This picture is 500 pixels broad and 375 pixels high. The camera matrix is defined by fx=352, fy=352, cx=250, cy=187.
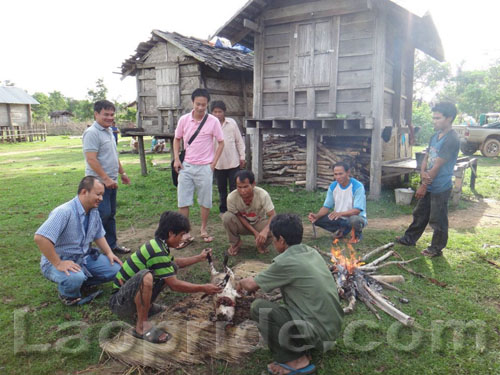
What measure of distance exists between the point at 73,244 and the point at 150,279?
1.21 m

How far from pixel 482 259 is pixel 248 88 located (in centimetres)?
1016

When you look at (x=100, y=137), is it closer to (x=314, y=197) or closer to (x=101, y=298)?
(x=101, y=298)

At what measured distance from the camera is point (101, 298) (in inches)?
155

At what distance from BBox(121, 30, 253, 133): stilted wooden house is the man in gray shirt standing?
688 cm

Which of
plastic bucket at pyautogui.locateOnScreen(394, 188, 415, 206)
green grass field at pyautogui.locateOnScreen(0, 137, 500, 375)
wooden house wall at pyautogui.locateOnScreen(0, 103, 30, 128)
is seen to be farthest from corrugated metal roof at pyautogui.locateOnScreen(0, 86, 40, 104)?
plastic bucket at pyautogui.locateOnScreen(394, 188, 415, 206)

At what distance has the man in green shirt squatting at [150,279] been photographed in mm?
3121

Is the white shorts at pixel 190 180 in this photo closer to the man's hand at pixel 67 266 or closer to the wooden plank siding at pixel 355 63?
the man's hand at pixel 67 266

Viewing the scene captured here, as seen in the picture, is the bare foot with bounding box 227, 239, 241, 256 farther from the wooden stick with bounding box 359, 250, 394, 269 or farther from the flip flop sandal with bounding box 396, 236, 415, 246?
the flip flop sandal with bounding box 396, 236, 415, 246

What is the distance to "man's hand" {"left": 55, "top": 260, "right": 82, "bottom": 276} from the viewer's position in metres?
3.51

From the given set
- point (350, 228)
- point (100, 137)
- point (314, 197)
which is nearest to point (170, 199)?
point (314, 197)

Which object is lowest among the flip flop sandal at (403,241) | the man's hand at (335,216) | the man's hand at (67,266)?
the flip flop sandal at (403,241)

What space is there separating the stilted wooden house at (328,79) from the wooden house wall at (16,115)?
31.0m

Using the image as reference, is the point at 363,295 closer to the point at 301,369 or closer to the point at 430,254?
the point at 301,369

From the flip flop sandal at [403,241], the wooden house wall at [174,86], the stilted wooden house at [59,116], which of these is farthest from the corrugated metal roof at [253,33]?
the stilted wooden house at [59,116]
